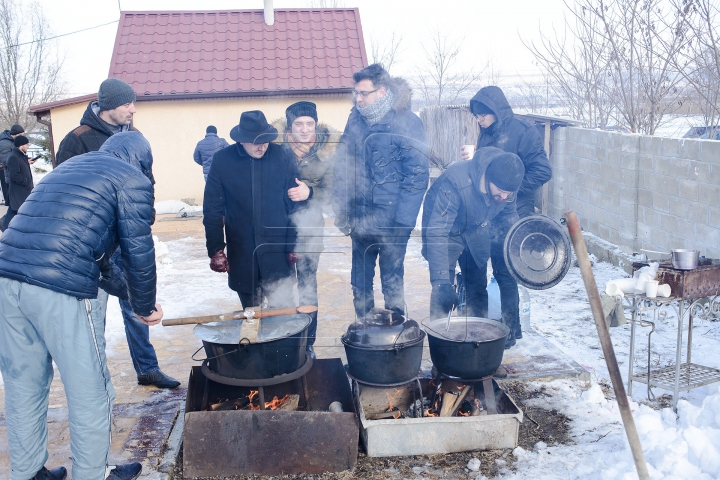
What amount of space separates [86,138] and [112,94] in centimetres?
38

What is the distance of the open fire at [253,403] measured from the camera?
12.9 feet

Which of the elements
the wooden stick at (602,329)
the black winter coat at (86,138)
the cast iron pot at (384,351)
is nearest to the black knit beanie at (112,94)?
the black winter coat at (86,138)

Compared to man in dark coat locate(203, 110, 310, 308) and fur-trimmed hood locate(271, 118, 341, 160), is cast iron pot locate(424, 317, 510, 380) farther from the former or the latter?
fur-trimmed hood locate(271, 118, 341, 160)

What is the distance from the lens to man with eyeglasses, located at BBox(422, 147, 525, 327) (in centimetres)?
444

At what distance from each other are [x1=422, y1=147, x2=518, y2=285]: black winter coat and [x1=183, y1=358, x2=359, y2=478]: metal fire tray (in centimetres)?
151

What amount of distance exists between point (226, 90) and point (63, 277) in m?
11.4

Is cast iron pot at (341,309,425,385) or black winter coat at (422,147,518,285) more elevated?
black winter coat at (422,147,518,285)

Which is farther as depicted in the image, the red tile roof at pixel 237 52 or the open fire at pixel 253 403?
the red tile roof at pixel 237 52

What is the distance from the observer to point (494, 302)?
18.2ft

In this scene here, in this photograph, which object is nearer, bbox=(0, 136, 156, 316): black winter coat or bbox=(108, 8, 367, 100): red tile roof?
bbox=(0, 136, 156, 316): black winter coat

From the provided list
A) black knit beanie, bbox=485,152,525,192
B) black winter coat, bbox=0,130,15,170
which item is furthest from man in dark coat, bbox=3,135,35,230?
black knit beanie, bbox=485,152,525,192

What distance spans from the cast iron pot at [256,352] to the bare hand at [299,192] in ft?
3.49

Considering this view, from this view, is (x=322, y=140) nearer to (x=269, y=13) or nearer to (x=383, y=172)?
(x=383, y=172)

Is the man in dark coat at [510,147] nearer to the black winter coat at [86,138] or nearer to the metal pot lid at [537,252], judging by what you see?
the metal pot lid at [537,252]
